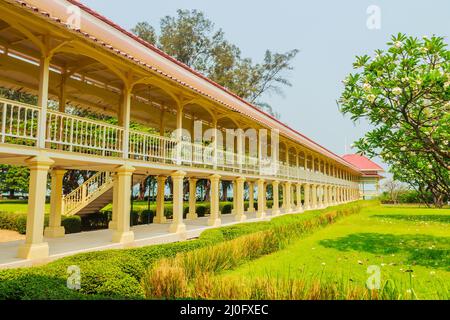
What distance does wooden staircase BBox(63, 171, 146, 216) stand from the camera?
53.5 feet

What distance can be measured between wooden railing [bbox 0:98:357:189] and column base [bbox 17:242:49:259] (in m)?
2.40

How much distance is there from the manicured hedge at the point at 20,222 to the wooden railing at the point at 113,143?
7.89 feet

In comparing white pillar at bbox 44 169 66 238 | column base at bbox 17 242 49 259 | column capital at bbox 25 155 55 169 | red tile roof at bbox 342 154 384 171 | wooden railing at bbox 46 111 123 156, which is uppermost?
red tile roof at bbox 342 154 384 171

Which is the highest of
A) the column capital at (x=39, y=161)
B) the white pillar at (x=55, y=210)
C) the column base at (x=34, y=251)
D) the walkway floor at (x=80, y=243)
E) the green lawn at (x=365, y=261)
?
the column capital at (x=39, y=161)

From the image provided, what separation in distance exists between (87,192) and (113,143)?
3.63 metres

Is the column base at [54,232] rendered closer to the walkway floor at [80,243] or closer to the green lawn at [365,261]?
the walkway floor at [80,243]

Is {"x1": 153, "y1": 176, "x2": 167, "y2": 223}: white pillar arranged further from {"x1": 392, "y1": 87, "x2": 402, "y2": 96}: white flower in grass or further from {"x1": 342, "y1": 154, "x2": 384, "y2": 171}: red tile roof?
{"x1": 342, "y1": 154, "x2": 384, "y2": 171}: red tile roof

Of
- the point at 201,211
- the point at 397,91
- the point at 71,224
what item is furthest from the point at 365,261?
the point at 201,211

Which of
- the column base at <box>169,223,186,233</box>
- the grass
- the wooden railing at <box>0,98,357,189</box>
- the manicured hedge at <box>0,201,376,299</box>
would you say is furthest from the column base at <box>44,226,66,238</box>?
the grass

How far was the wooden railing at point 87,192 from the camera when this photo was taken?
16.4 m

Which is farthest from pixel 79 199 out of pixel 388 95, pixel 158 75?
pixel 388 95

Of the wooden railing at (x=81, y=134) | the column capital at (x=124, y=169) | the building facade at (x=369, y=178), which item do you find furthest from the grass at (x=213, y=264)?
the building facade at (x=369, y=178)

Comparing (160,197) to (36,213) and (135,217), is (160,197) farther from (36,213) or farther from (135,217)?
(36,213)
